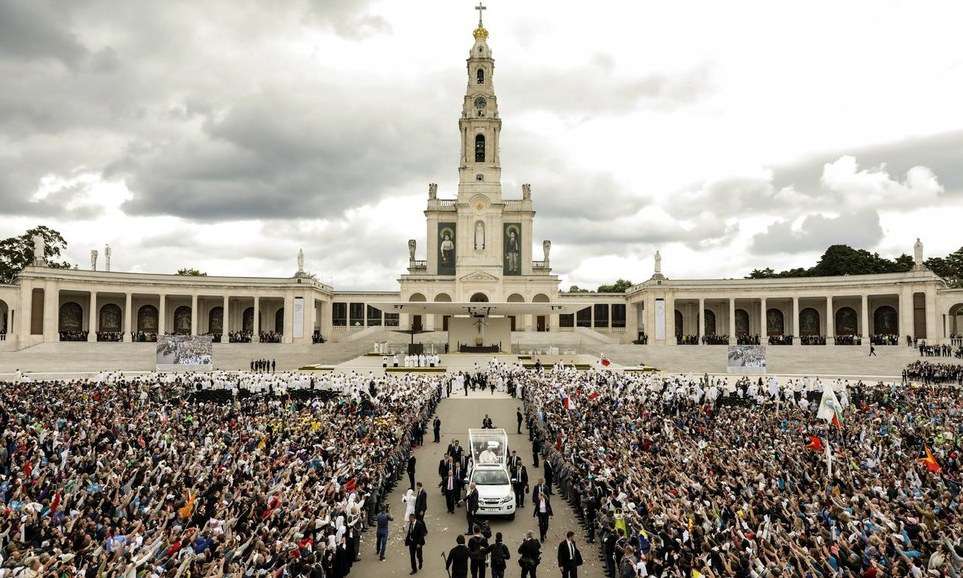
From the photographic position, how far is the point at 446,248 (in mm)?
76062

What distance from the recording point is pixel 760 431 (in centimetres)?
1966

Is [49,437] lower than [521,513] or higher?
higher

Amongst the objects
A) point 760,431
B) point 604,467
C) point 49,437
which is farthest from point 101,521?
point 760,431

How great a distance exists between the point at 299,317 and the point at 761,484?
56715 millimetres

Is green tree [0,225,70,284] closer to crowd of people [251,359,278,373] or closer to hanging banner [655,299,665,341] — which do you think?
crowd of people [251,359,278,373]

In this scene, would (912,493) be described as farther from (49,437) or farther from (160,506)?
(49,437)

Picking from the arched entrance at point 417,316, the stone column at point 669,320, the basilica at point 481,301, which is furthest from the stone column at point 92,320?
the stone column at point 669,320

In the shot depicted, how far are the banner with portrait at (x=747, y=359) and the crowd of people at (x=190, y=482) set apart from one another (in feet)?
83.2

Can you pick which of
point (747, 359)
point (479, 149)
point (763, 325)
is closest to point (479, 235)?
point (479, 149)

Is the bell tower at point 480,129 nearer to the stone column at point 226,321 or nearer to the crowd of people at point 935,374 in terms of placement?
the stone column at point 226,321

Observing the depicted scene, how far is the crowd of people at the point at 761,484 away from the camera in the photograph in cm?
955

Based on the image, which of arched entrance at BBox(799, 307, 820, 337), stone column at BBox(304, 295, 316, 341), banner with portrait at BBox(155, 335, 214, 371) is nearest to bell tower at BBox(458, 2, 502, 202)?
stone column at BBox(304, 295, 316, 341)

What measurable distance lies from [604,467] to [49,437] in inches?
540

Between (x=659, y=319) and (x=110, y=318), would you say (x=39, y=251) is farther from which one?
(x=659, y=319)
